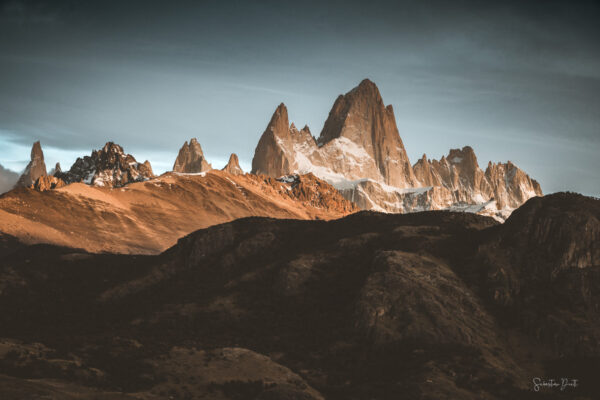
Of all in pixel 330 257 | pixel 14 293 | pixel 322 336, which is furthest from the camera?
pixel 14 293

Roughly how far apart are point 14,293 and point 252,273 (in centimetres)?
3928

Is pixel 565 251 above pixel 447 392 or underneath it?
above

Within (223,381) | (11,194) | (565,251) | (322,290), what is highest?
→ (11,194)

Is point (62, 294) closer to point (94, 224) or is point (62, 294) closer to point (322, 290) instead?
point (322, 290)

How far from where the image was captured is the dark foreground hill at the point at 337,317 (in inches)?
1698

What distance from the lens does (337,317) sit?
58750 millimetres

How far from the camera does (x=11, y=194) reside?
618ft

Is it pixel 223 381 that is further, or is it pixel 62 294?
pixel 62 294

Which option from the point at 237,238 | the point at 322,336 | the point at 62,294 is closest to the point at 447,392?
the point at 322,336

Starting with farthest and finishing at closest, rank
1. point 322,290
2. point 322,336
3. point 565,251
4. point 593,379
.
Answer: point 322,290 < point 565,251 < point 322,336 < point 593,379

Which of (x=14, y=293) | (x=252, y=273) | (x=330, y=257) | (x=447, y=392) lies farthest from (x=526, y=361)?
(x=14, y=293)

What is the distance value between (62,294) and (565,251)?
2878 inches

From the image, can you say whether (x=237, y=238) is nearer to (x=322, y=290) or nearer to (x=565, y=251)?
(x=322, y=290)

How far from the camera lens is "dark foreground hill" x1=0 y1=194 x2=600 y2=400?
1698 inches
